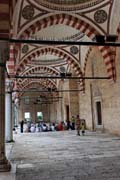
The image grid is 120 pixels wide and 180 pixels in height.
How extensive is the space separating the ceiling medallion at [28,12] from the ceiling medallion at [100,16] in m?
2.47

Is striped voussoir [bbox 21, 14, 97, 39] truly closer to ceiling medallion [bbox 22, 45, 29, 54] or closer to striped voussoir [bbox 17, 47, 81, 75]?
ceiling medallion [bbox 22, 45, 29, 54]

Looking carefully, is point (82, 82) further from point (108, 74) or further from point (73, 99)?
point (108, 74)

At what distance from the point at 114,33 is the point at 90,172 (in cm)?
703

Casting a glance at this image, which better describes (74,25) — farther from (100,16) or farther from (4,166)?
(4,166)

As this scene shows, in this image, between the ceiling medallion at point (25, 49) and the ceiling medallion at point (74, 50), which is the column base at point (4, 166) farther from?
the ceiling medallion at point (74, 50)

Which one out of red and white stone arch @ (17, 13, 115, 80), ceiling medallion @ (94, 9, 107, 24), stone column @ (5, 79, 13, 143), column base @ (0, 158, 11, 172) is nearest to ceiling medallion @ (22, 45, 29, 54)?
red and white stone arch @ (17, 13, 115, 80)

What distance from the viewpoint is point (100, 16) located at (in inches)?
381

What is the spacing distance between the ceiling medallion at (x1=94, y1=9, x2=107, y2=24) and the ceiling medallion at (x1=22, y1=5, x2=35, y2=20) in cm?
247

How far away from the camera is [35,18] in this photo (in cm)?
977

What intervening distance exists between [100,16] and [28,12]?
9.14 feet

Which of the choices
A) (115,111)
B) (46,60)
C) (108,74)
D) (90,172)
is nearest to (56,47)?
(46,60)

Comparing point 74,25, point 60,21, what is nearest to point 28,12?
point 60,21

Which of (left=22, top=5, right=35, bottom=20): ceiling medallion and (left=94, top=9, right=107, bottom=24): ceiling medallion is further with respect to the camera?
(left=94, top=9, right=107, bottom=24): ceiling medallion

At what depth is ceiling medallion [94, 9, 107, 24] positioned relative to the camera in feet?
31.3
